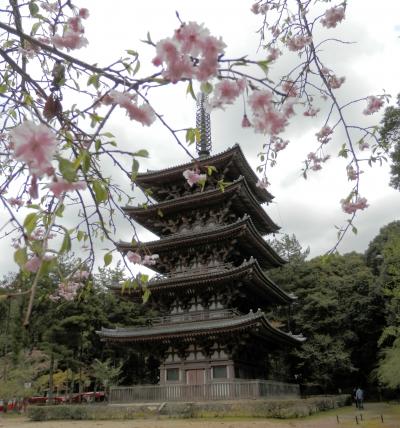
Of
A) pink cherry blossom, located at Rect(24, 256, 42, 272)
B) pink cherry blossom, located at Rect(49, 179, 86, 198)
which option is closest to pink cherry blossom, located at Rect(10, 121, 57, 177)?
pink cherry blossom, located at Rect(49, 179, 86, 198)

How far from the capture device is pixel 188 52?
81.9 inches

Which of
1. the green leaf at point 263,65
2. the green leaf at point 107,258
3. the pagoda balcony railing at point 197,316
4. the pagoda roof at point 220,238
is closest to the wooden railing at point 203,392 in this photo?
the pagoda balcony railing at point 197,316

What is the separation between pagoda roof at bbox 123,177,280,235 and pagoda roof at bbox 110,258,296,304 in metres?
3.03

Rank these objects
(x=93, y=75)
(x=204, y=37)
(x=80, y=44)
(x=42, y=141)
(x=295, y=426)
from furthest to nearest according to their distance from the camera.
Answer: (x=295, y=426), (x=80, y=44), (x=93, y=75), (x=204, y=37), (x=42, y=141)

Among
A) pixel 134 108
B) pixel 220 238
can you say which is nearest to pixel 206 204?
pixel 220 238

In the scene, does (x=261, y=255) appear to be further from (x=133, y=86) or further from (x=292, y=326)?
(x=133, y=86)

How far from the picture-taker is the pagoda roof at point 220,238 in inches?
694

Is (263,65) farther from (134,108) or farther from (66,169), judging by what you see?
(66,169)

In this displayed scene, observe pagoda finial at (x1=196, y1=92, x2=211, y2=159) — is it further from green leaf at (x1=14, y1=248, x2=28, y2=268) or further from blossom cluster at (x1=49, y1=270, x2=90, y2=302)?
green leaf at (x1=14, y1=248, x2=28, y2=268)

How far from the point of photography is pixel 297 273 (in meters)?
34.6

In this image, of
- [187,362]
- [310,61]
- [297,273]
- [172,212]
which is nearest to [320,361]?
[297,273]

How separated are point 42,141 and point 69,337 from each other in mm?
30071

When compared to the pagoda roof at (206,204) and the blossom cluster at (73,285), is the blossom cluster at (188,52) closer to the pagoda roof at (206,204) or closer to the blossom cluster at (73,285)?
the blossom cluster at (73,285)

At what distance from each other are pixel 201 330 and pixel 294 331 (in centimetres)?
1680
